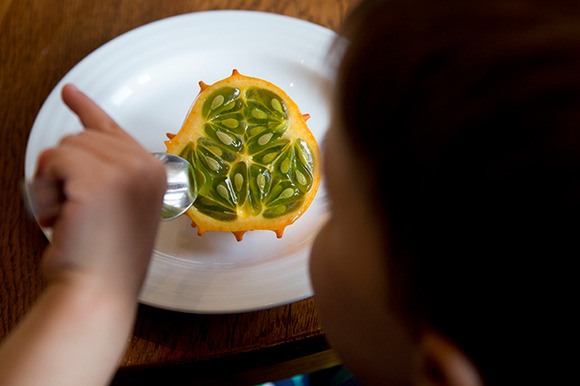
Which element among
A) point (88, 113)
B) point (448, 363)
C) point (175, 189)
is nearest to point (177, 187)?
point (175, 189)

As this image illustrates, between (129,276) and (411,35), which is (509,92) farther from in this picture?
(129,276)

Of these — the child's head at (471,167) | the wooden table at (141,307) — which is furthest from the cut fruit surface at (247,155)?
the child's head at (471,167)

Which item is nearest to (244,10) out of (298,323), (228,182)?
(228,182)

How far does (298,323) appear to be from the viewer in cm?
52

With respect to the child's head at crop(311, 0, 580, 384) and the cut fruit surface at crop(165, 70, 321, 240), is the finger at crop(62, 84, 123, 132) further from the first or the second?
the child's head at crop(311, 0, 580, 384)

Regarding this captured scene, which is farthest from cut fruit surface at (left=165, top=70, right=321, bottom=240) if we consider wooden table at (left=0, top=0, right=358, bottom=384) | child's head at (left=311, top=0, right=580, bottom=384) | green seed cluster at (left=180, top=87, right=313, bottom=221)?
child's head at (left=311, top=0, right=580, bottom=384)

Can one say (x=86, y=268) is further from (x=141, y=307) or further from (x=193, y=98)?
(x=193, y=98)

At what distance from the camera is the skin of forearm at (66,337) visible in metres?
0.37

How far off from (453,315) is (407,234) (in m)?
0.05

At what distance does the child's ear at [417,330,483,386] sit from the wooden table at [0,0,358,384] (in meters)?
0.25

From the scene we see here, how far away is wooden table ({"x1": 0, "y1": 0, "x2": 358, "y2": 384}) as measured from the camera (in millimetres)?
500

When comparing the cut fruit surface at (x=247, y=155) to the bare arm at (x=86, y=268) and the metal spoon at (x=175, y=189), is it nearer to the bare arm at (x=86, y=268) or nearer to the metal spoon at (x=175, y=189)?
the metal spoon at (x=175, y=189)

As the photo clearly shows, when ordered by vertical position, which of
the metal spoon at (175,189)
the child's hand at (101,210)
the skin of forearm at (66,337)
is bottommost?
the skin of forearm at (66,337)

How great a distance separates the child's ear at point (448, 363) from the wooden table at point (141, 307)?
246 millimetres
